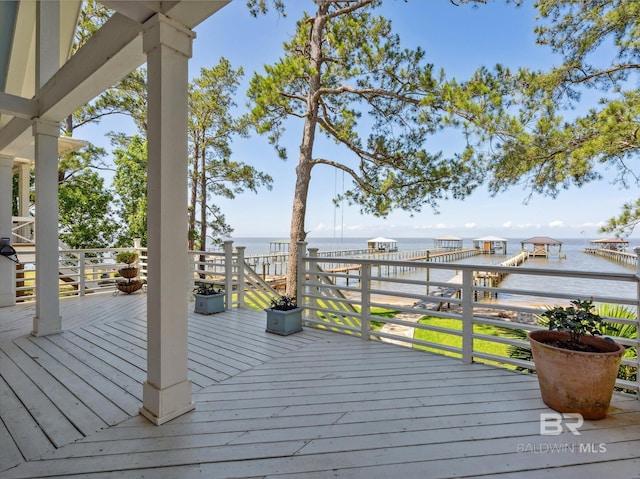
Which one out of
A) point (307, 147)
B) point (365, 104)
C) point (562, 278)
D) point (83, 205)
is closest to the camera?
point (365, 104)

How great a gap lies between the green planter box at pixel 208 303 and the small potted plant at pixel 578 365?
406 centimetres

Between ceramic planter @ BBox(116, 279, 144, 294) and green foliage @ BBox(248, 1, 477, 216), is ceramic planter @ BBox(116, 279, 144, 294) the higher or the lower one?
the lower one

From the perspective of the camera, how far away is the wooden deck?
1.59m

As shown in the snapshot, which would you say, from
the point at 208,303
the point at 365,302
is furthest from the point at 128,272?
the point at 365,302

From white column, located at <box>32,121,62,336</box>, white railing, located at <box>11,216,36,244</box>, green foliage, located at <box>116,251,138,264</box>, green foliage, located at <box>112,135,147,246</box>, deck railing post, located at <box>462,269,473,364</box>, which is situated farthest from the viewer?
green foliage, located at <box>112,135,147,246</box>

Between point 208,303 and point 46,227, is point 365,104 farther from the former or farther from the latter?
point 46,227

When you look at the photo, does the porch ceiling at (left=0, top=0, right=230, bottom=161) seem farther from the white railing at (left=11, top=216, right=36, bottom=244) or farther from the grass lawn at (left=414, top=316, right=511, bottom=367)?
the grass lawn at (left=414, top=316, right=511, bottom=367)

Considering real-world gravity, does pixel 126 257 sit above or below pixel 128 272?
above

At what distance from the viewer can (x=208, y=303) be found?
480 centimetres

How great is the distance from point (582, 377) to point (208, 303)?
4.37 metres

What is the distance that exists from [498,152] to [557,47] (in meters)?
1.64

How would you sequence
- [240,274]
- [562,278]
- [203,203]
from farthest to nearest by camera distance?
[562,278] < [203,203] < [240,274]

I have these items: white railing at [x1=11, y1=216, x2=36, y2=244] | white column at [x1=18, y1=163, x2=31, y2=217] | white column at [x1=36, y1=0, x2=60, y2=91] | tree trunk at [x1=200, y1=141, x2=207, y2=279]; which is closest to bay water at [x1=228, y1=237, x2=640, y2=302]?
tree trunk at [x1=200, y1=141, x2=207, y2=279]

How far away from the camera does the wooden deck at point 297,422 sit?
62.4 inches
